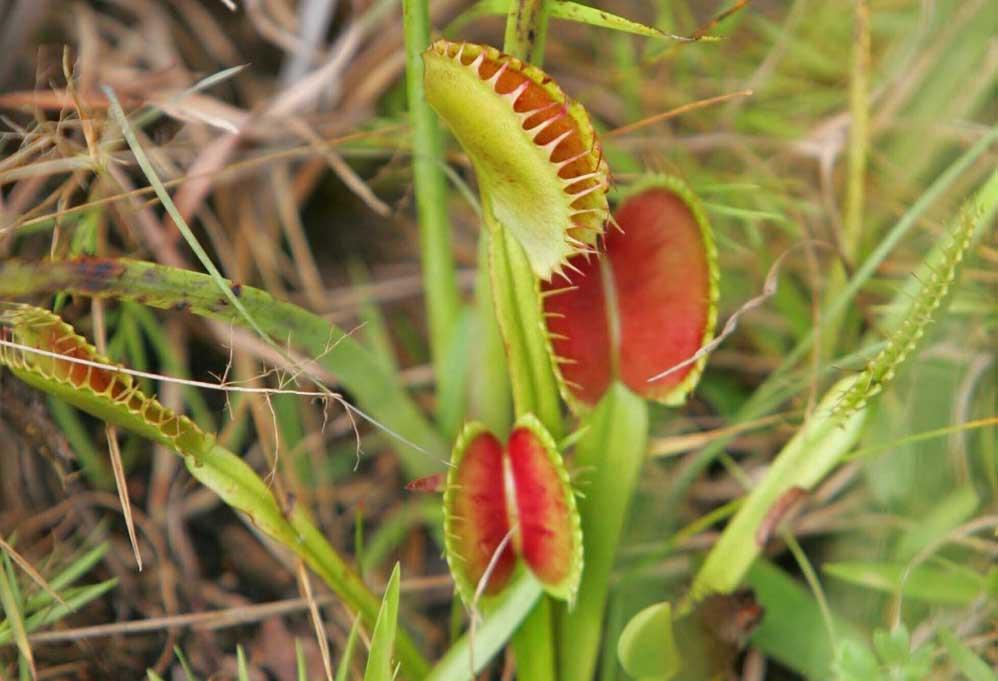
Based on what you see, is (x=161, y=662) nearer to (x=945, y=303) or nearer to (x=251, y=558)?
(x=251, y=558)

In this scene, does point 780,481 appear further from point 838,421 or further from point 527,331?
point 527,331

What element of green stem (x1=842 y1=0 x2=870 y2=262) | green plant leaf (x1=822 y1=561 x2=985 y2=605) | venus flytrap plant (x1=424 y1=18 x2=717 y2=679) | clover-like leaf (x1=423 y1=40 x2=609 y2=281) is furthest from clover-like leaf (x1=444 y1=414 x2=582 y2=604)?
green stem (x1=842 y1=0 x2=870 y2=262)

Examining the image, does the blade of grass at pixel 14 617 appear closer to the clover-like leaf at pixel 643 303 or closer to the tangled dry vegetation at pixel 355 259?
the tangled dry vegetation at pixel 355 259

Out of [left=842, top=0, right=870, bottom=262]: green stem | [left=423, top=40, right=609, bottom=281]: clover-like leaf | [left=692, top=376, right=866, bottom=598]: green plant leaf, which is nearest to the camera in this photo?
[left=423, top=40, right=609, bottom=281]: clover-like leaf

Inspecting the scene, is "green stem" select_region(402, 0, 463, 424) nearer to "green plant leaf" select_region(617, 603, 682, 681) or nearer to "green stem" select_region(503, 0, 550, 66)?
"green stem" select_region(503, 0, 550, 66)

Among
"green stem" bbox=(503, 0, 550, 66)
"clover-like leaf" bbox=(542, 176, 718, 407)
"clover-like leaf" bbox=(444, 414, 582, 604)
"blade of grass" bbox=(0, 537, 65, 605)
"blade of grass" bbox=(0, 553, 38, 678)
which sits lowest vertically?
"blade of grass" bbox=(0, 553, 38, 678)

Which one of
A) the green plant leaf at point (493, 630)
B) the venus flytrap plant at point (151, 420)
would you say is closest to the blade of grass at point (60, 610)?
the venus flytrap plant at point (151, 420)
